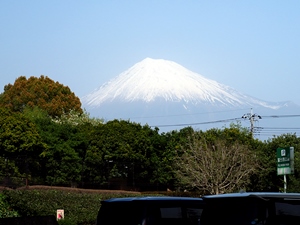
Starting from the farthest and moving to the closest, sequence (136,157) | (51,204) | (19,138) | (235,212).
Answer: (136,157), (19,138), (51,204), (235,212)

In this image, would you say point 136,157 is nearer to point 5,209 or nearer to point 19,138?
point 19,138

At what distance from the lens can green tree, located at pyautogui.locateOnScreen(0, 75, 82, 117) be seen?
101 metres

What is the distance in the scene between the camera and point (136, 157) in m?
70.9

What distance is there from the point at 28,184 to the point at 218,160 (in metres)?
19.3

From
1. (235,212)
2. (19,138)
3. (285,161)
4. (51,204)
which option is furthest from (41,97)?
(235,212)

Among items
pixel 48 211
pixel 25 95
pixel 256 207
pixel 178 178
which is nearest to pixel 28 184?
pixel 48 211

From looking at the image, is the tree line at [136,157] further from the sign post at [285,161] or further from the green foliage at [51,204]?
the green foliage at [51,204]

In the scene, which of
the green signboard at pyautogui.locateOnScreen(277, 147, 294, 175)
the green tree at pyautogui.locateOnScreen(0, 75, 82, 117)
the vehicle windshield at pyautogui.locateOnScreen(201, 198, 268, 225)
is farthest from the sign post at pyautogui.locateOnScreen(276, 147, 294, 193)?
the green tree at pyautogui.locateOnScreen(0, 75, 82, 117)

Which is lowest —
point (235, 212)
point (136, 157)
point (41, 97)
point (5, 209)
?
point (5, 209)

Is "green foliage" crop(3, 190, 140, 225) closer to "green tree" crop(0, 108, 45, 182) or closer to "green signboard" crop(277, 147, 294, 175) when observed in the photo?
"green signboard" crop(277, 147, 294, 175)

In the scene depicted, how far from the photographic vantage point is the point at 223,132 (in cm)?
7556

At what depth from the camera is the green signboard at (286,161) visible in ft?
133

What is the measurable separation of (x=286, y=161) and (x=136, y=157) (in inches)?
1232

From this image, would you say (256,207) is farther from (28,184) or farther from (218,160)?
(218,160)
